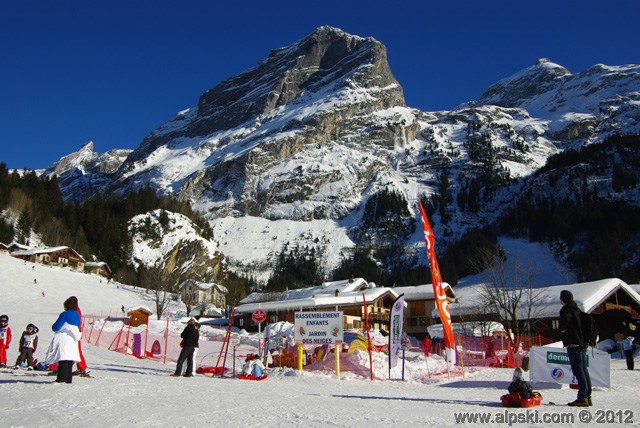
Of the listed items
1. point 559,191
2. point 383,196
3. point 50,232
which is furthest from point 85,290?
point 383,196

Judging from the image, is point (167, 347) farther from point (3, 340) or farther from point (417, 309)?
point (417, 309)

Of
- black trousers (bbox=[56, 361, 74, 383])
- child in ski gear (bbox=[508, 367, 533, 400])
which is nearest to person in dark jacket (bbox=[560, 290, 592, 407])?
child in ski gear (bbox=[508, 367, 533, 400])

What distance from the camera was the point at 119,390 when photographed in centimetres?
891

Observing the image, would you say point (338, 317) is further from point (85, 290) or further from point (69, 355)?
point (85, 290)

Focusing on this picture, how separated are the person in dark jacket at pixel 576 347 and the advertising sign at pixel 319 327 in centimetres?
841

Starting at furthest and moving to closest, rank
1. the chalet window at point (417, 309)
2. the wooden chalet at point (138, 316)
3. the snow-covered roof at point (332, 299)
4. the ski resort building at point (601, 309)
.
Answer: the chalet window at point (417, 309), the snow-covered roof at point (332, 299), the wooden chalet at point (138, 316), the ski resort building at point (601, 309)

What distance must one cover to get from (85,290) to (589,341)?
207 ft

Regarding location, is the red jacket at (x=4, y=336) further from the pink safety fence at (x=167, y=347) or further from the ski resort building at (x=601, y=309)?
the ski resort building at (x=601, y=309)

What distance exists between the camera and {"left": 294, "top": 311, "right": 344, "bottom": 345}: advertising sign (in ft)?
51.8

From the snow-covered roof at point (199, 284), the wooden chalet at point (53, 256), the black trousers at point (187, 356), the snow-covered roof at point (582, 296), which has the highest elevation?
the wooden chalet at point (53, 256)

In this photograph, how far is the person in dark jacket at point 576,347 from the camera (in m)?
7.64

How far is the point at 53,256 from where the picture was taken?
75938 millimetres

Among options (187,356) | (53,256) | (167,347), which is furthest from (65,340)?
(53,256)

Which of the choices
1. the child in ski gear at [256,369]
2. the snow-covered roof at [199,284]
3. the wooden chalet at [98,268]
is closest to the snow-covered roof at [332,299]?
the snow-covered roof at [199,284]
